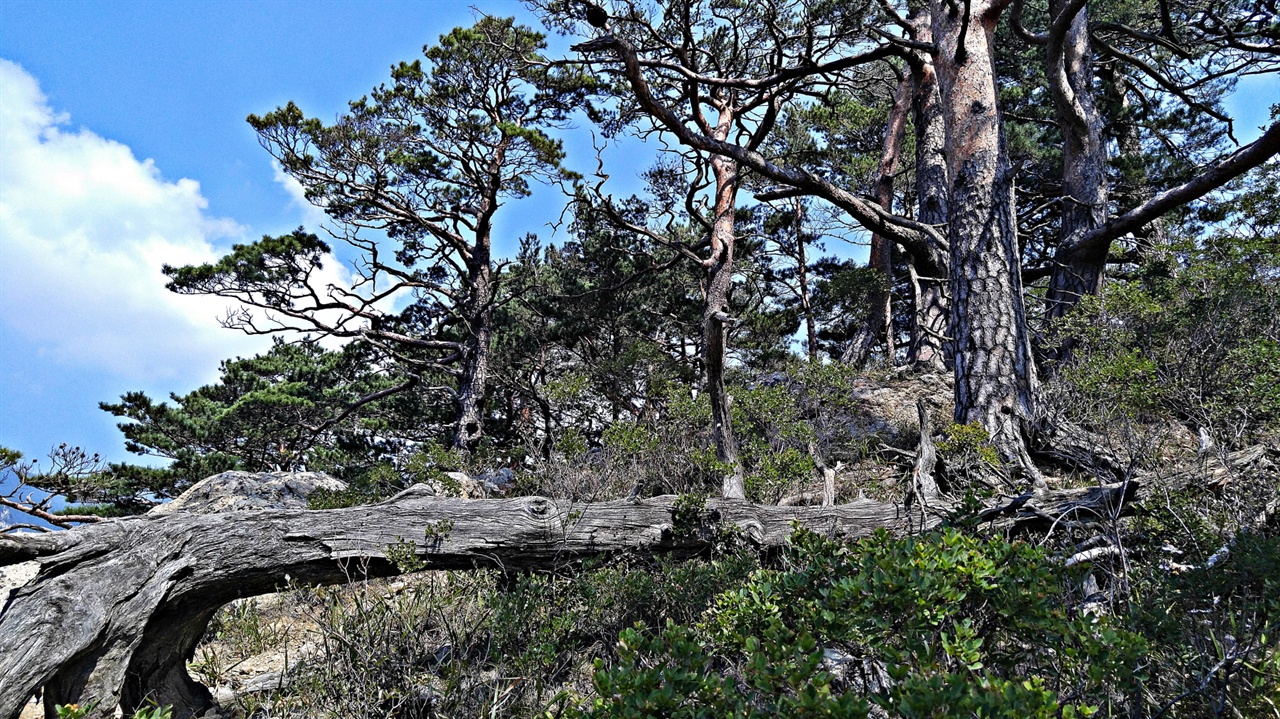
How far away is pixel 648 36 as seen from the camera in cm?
843

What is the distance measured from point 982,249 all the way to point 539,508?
452 cm

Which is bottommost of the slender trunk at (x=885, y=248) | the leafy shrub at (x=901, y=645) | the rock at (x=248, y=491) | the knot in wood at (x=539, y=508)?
the leafy shrub at (x=901, y=645)

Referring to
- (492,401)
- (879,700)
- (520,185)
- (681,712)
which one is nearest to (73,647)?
(681,712)

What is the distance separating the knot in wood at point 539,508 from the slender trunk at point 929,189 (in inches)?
225

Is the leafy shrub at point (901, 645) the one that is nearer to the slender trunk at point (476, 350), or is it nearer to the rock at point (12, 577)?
the rock at point (12, 577)

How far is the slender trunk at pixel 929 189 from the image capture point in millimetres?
8641

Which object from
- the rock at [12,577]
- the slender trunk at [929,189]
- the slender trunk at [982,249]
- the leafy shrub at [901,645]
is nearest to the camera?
the leafy shrub at [901,645]

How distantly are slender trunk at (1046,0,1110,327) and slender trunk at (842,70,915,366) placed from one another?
9.06ft

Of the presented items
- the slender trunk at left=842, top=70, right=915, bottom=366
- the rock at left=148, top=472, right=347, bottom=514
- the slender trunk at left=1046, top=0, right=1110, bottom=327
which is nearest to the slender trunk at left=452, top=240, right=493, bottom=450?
A: the rock at left=148, top=472, right=347, bottom=514

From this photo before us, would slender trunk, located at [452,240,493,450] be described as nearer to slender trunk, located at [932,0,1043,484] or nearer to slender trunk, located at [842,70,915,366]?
slender trunk, located at [842,70,915,366]

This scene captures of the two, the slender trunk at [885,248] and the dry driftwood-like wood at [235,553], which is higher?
the slender trunk at [885,248]

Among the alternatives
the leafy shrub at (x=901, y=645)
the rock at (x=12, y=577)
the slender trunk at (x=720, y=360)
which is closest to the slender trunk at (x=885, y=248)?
the slender trunk at (x=720, y=360)

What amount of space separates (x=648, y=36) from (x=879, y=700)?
8.50 m

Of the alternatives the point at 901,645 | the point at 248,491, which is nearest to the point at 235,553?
the point at 901,645
